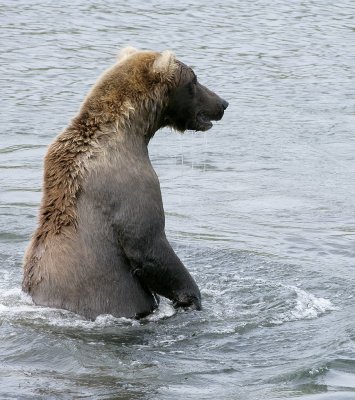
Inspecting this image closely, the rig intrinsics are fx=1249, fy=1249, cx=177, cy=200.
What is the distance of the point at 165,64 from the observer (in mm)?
7953

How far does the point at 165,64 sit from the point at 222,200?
356 centimetres

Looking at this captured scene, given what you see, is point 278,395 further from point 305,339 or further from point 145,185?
point 145,185

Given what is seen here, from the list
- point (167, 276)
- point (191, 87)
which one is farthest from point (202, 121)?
point (167, 276)

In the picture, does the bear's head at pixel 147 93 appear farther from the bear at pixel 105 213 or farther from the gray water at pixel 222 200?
the gray water at pixel 222 200

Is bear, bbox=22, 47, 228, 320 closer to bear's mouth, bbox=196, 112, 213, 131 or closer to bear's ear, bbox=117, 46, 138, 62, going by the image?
bear's ear, bbox=117, 46, 138, 62

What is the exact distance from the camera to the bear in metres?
7.59

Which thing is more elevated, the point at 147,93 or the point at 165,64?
the point at 165,64

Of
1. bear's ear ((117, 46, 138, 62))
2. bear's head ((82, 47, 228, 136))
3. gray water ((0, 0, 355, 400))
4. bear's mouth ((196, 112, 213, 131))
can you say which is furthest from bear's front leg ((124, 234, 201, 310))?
bear's ear ((117, 46, 138, 62))

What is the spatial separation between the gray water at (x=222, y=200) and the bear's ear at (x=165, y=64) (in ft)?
5.04

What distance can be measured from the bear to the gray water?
0.60ft

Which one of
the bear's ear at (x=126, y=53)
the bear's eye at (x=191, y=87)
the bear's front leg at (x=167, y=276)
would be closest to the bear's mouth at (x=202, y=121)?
the bear's eye at (x=191, y=87)

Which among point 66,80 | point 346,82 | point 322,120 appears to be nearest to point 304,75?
point 346,82

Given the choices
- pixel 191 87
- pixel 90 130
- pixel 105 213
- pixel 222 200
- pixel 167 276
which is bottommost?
pixel 222 200

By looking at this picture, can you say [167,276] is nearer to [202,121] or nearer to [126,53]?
[202,121]
